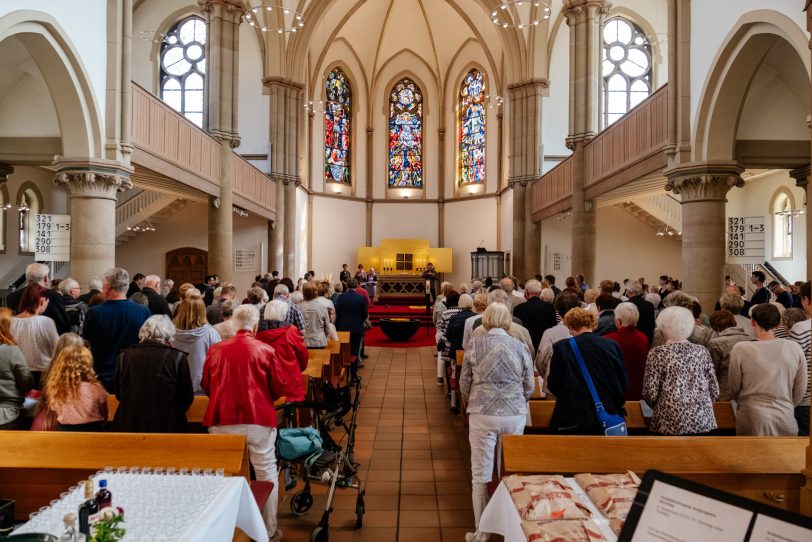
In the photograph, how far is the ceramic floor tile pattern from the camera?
15.4 ft

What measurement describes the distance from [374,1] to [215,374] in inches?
977

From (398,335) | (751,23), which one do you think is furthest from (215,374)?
(398,335)

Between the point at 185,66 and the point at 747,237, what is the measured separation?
Answer: 64.2ft

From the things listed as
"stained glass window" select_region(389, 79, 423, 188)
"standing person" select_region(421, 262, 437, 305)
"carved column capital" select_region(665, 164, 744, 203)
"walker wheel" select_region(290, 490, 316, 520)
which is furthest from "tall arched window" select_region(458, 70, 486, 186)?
"walker wheel" select_region(290, 490, 316, 520)

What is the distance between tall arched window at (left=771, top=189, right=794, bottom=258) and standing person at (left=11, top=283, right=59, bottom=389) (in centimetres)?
1743

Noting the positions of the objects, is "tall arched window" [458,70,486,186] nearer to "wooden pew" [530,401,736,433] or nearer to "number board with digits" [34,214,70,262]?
"number board with digits" [34,214,70,262]

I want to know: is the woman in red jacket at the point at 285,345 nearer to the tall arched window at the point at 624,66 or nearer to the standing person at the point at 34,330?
the standing person at the point at 34,330

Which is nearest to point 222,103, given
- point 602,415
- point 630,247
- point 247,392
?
point 247,392

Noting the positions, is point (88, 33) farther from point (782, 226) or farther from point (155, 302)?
point (782, 226)

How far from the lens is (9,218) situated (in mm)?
17188

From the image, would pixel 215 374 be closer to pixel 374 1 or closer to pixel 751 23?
pixel 751 23

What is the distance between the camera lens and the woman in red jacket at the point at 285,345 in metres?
4.49

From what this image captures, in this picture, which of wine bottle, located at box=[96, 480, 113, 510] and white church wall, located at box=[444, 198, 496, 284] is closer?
wine bottle, located at box=[96, 480, 113, 510]

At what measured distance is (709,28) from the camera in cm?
884
